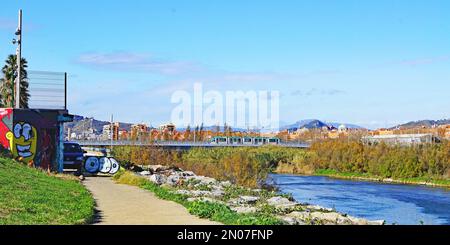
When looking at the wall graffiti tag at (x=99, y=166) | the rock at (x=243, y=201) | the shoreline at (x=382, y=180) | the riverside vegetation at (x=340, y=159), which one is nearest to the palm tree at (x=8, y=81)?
the riverside vegetation at (x=340, y=159)

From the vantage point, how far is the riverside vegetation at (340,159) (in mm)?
43250

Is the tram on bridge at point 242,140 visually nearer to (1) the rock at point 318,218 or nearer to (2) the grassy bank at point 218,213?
(2) the grassy bank at point 218,213

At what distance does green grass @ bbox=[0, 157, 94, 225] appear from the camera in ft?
37.6

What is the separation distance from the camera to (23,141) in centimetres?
2527

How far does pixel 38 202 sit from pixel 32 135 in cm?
1257

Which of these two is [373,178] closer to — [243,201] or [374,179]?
[374,179]

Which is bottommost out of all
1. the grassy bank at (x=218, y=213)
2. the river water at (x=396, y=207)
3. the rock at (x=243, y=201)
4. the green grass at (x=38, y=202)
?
the river water at (x=396, y=207)

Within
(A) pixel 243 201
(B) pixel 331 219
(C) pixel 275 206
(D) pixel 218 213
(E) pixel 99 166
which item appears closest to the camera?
(D) pixel 218 213

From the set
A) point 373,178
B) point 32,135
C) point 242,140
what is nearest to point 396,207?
point 32,135

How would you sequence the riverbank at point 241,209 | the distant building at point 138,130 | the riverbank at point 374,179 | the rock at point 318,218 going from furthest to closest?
the distant building at point 138,130
the riverbank at point 374,179
the rock at point 318,218
the riverbank at point 241,209
